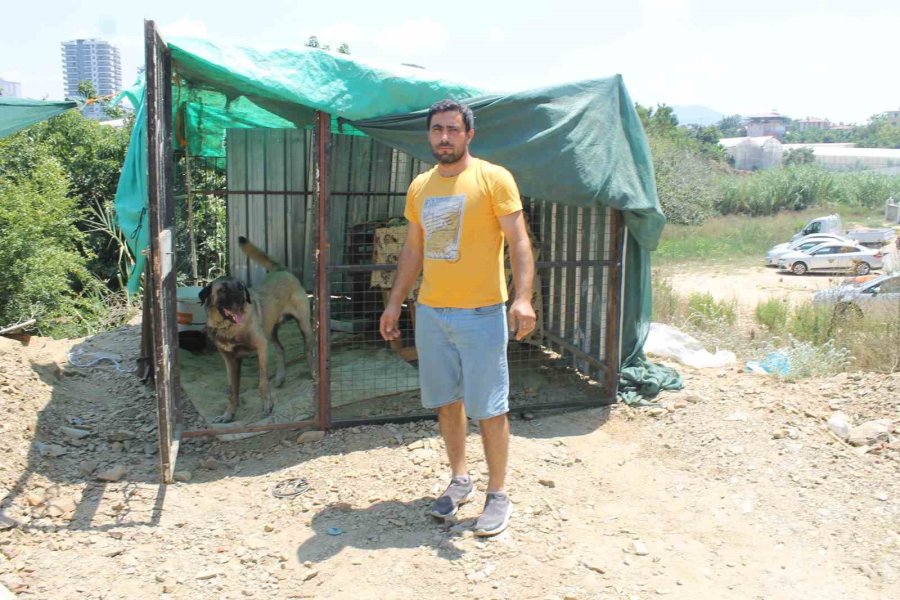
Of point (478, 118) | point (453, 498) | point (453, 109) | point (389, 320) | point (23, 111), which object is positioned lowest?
point (453, 498)

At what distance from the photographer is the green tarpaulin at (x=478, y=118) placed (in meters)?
4.33

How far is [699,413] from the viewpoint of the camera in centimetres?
522

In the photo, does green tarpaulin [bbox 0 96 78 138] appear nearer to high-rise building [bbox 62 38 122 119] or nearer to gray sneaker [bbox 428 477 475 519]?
gray sneaker [bbox 428 477 475 519]

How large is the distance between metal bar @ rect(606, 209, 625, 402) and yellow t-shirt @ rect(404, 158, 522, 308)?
2.11 m

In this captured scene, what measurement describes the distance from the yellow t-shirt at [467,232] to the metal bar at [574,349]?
2485mm

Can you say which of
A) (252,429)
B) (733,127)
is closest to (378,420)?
(252,429)

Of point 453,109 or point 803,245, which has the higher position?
point 453,109

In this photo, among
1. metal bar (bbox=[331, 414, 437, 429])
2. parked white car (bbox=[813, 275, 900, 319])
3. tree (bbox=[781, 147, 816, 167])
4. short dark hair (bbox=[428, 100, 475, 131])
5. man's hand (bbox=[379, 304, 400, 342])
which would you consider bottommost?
metal bar (bbox=[331, 414, 437, 429])

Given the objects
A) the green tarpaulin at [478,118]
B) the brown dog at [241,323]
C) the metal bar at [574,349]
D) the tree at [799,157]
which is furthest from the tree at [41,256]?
the tree at [799,157]

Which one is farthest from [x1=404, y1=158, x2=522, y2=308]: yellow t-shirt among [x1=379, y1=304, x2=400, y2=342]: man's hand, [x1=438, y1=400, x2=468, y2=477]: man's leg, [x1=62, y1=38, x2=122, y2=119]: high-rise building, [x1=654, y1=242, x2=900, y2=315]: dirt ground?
[x1=62, y1=38, x2=122, y2=119]: high-rise building

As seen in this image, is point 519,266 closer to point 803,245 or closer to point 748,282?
point 748,282

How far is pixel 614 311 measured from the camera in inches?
211

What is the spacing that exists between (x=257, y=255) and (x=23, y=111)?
256 cm

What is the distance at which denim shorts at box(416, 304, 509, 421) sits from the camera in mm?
3385
